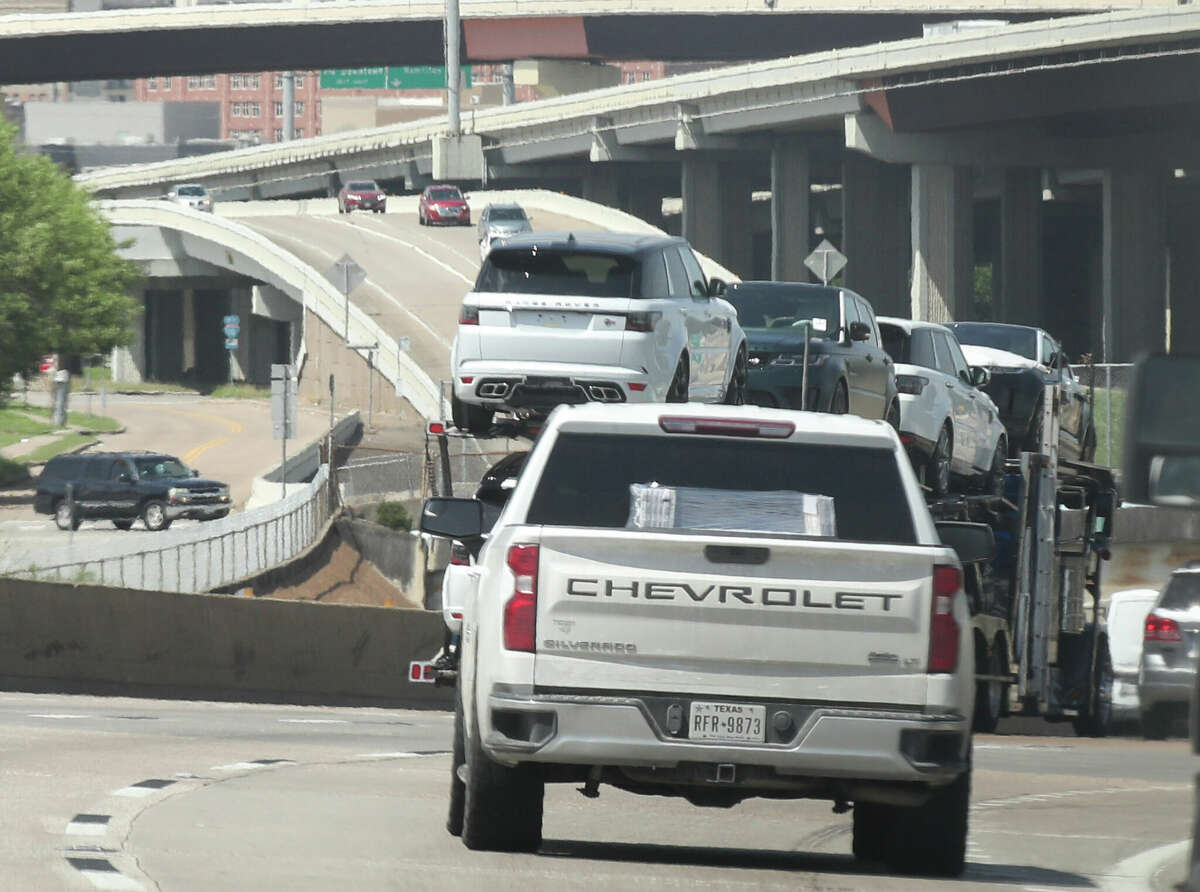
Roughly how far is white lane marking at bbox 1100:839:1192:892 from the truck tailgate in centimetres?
193

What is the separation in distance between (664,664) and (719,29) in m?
121

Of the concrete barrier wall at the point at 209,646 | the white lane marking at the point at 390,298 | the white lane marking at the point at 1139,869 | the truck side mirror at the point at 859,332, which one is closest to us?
the white lane marking at the point at 1139,869

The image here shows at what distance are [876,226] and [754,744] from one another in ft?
314

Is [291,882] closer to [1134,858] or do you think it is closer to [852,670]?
[852,670]

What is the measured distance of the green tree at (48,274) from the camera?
73.4 meters

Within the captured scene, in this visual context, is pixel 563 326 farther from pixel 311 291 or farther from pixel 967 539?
pixel 311 291

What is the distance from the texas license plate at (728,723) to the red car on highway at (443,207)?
98813 mm

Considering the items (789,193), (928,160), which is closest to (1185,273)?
(789,193)

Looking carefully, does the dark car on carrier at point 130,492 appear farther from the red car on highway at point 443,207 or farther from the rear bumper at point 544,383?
the red car on highway at point 443,207

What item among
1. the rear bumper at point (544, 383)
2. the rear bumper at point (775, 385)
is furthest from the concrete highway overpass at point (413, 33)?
the rear bumper at point (544, 383)

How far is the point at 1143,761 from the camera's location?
20.0 metres

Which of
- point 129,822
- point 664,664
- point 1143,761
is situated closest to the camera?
point 664,664

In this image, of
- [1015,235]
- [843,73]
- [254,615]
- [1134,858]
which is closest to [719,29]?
[1015,235]

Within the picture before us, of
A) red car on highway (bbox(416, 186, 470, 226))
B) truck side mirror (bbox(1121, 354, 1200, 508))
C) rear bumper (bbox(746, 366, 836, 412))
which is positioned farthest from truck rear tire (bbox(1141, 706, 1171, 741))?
red car on highway (bbox(416, 186, 470, 226))
